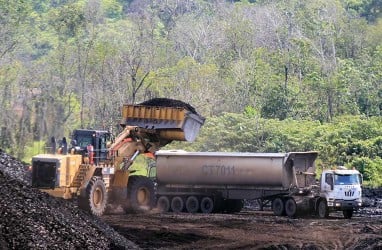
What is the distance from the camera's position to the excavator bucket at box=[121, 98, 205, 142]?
33000mm

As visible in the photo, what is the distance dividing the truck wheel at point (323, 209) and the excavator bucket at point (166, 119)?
17.4 ft

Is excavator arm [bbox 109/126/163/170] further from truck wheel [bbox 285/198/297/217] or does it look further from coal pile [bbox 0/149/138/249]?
coal pile [bbox 0/149/138/249]

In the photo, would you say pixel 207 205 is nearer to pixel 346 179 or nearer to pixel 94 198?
pixel 346 179

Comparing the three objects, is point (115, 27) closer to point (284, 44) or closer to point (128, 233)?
point (284, 44)

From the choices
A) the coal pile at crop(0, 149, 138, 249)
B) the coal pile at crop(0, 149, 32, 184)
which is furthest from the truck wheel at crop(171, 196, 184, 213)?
the coal pile at crop(0, 149, 138, 249)

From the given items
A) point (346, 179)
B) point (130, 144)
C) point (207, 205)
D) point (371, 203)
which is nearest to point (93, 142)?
point (130, 144)

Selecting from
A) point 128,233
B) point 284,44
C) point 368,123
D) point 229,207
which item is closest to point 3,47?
point 284,44

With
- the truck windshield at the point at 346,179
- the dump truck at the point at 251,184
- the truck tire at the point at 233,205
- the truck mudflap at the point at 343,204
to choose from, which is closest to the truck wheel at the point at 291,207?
the dump truck at the point at 251,184

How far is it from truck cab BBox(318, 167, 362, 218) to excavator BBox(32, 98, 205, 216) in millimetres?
5151

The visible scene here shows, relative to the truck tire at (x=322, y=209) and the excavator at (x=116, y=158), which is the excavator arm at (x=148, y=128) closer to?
the excavator at (x=116, y=158)

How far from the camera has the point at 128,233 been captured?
24.8 meters

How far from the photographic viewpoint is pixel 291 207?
34031 millimetres

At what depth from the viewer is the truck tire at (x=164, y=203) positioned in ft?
118

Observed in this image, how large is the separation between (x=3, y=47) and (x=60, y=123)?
81.6 feet
